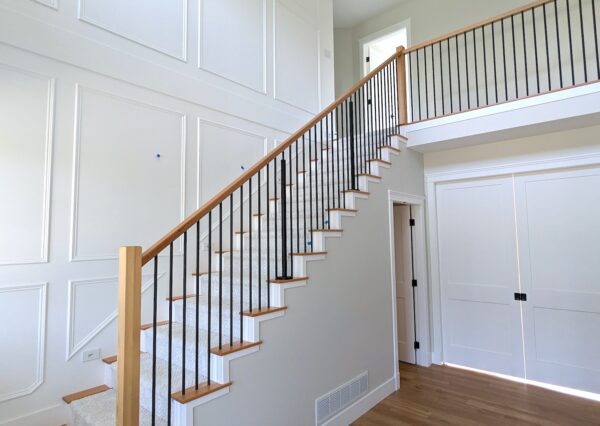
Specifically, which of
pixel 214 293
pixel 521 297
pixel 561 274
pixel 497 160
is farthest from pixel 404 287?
pixel 214 293

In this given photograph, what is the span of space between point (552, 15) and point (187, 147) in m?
4.48

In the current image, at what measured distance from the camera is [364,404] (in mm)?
3297

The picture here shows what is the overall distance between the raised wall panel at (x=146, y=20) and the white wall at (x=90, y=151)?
1cm

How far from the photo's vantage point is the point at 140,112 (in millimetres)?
3125

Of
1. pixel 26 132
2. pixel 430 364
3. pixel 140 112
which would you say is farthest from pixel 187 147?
pixel 430 364

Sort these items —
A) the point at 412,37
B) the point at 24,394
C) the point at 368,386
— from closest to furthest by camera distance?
the point at 24,394, the point at 368,386, the point at 412,37

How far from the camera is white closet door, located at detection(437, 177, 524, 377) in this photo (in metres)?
4.02

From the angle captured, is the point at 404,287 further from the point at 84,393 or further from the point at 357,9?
the point at 357,9

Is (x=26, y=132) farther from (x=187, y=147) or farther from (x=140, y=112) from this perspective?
(x=187, y=147)

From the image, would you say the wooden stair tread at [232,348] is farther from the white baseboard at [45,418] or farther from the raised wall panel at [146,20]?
the raised wall panel at [146,20]

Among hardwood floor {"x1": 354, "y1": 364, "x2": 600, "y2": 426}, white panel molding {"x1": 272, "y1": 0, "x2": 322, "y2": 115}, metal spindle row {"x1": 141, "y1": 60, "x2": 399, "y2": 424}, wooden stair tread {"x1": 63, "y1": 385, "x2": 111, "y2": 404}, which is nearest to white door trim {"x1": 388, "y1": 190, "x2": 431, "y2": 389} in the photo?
hardwood floor {"x1": 354, "y1": 364, "x2": 600, "y2": 426}

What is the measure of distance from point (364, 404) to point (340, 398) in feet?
1.38

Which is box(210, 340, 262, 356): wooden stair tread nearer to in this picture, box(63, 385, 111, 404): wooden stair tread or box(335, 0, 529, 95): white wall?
box(63, 385, 111, 404): wooden stair tread

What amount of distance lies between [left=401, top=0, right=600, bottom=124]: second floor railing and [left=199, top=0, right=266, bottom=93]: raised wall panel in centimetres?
182
